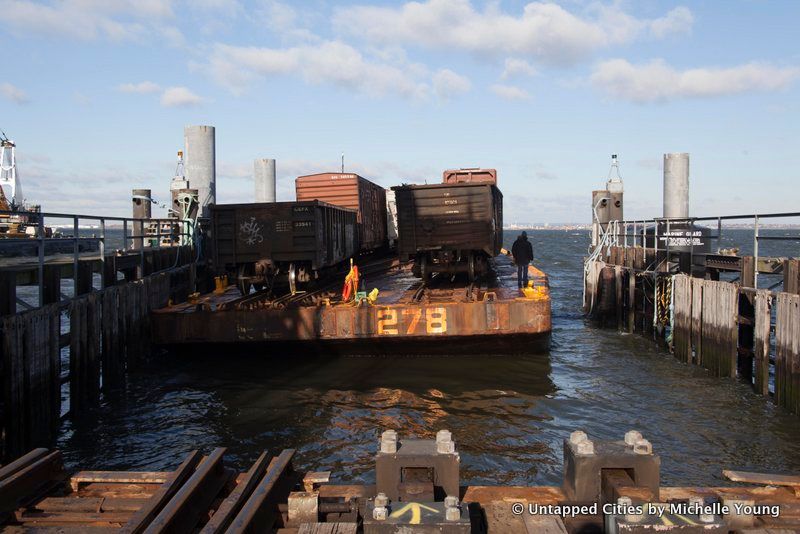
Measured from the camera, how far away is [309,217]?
14.8 m

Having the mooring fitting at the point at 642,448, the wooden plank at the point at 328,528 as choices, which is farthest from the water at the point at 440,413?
the wooden plank at the point at 328,528

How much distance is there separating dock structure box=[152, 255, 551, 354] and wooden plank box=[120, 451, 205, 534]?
24.0ft

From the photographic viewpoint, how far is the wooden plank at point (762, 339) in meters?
11.2

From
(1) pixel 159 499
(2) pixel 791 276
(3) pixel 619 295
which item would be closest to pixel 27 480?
(1) pixel 159 499

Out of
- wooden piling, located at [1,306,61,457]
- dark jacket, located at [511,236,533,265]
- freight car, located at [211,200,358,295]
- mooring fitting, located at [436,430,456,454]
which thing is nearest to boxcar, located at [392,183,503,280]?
dark jacket, located at [511,236,533,265]

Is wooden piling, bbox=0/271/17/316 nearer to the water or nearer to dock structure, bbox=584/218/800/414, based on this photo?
the water

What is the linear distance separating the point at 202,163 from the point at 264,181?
5808 mm

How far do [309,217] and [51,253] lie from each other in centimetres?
529

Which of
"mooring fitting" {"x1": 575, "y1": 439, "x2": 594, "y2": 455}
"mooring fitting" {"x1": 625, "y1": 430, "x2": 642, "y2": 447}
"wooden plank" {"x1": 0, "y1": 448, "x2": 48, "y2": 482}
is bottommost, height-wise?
"wooden plank" {"x1": 0, "y1": 448, "x2": 48, "y2": 482}

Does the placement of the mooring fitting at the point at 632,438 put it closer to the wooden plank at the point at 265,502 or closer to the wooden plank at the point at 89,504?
the wooden plank at the point at 265,502

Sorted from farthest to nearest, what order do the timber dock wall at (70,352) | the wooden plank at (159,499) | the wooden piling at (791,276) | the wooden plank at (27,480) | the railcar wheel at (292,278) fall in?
the railcar wheel at (292,278)
the wooden piling at (791,276)
the timber dock wall at (70,352)
the wooden plank at (27,480)
the wooden plank at (159,499)

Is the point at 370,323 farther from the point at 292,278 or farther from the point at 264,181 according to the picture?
the point at 264,181

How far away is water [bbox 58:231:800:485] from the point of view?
8.70 metres

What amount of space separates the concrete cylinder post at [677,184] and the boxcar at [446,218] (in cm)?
719
